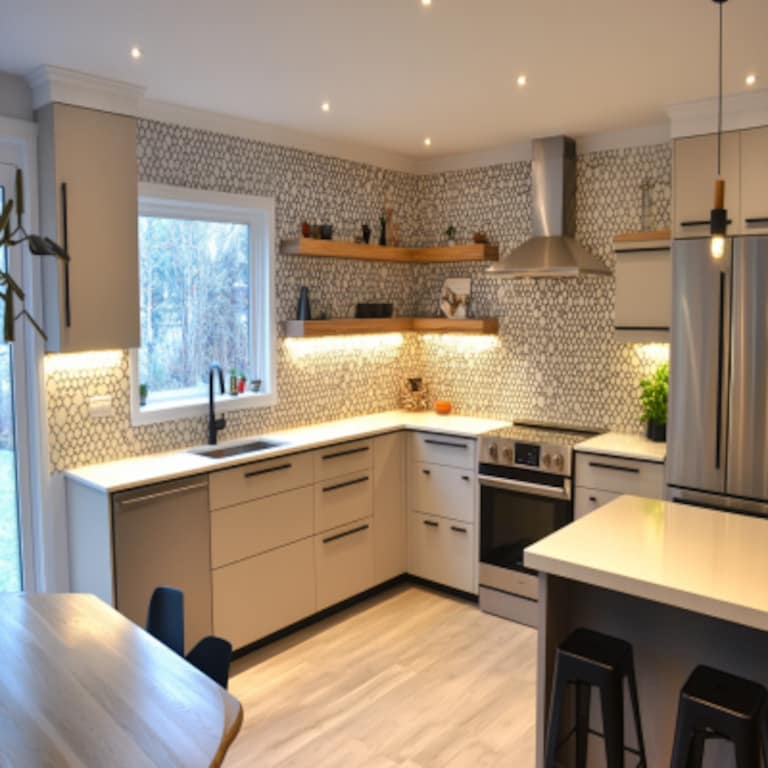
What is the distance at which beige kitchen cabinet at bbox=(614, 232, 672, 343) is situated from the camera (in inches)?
159

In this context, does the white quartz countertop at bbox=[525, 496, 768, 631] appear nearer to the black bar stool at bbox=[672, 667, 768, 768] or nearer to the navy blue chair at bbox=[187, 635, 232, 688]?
the black bar stool at bbox=[672, 667, 768, 768]

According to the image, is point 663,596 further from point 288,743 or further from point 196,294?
point 196,294

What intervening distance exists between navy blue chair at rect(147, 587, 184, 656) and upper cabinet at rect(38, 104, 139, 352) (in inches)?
60.8

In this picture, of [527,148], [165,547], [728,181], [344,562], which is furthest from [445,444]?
[728,181]

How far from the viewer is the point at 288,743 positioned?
3.11 m

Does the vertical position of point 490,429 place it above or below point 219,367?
below

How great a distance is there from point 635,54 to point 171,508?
9.09 ft

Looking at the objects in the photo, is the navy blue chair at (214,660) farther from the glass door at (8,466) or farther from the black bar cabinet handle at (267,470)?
the glass door at (8,466)

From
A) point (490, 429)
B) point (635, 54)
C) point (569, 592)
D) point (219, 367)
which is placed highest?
point (635, 54)

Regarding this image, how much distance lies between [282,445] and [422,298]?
1900mm

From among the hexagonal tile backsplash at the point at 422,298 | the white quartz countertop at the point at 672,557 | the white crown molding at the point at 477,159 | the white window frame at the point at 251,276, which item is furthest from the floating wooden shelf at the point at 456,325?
the white quartz countertop at the point at 672,557

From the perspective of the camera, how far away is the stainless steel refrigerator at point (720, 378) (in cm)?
355

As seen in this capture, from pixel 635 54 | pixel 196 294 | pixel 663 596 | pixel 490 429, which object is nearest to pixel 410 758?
pixel 663 596

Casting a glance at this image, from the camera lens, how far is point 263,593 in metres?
3.86
